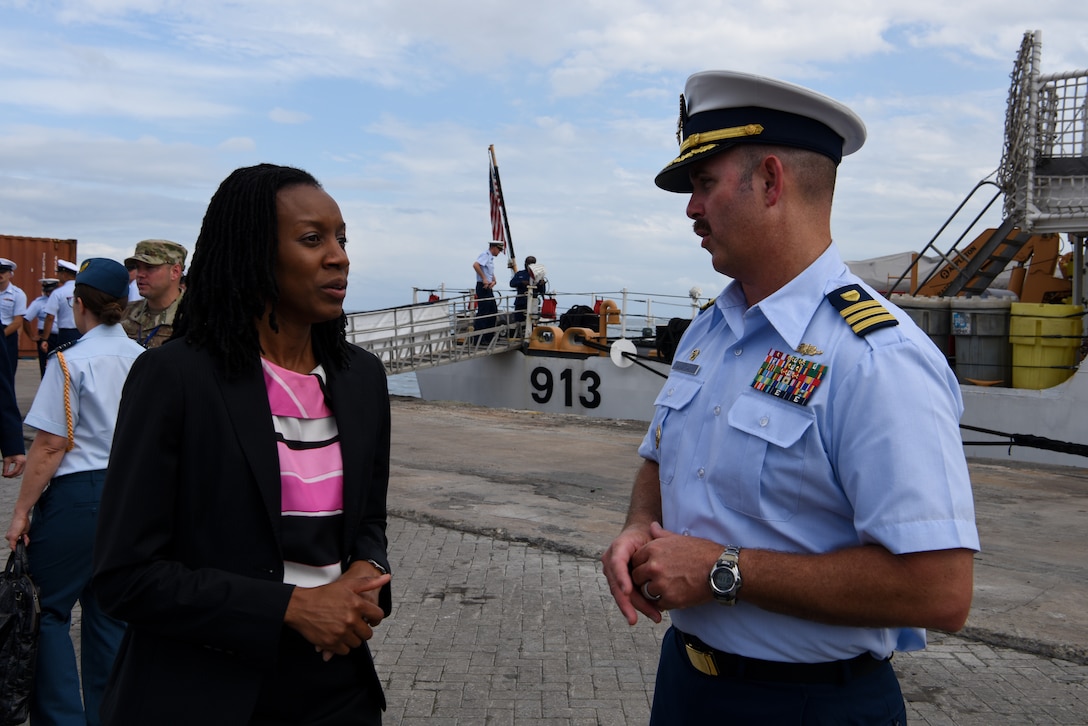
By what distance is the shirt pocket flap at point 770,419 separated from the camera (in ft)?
5.68

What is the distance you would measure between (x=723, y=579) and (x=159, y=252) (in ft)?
11.0

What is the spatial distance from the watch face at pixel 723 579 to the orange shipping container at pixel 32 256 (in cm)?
2281

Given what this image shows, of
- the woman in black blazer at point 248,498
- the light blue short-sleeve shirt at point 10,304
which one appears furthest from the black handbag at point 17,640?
the light blue short-sleeve shirt at point 10,304

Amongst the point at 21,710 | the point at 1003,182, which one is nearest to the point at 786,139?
the point at 21,710

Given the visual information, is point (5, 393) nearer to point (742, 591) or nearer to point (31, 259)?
point (742, 591)

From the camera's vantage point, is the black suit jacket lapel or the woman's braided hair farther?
the woman's braided hair

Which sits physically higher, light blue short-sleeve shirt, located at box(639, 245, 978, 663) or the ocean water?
light blue short-sleeve shirt, located at box(639, 245, 978, 663)

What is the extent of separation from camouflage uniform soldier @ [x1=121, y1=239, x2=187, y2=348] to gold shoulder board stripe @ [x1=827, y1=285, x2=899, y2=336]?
3.08m

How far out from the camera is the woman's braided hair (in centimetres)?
196

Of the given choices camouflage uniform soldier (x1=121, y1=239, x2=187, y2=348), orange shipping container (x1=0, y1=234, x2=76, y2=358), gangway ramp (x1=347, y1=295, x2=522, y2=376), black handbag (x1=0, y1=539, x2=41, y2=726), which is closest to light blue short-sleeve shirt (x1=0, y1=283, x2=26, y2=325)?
gangway ramp (x1=347, y1=295, x2=522, y2=376)

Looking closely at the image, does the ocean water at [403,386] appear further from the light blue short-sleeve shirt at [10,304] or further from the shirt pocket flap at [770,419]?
the shirt pocket flap at [770,419]

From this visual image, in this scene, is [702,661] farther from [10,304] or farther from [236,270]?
[10,304]

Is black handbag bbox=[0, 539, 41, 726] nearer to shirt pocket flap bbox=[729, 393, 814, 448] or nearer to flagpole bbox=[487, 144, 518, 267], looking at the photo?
shirt pocket flap bbox=[729, 393, 814, 448]

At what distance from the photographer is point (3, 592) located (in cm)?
323
